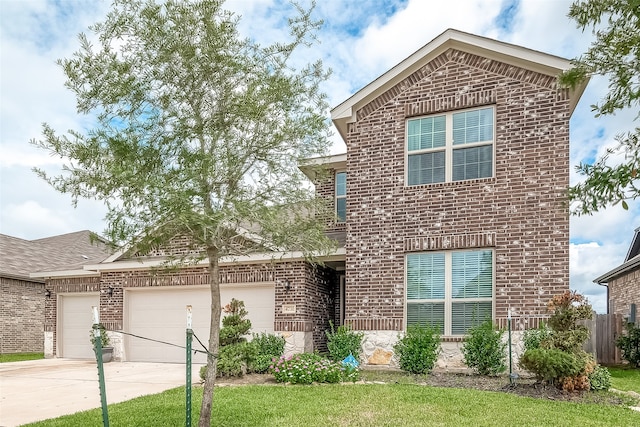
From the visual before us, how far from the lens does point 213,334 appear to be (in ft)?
20.3

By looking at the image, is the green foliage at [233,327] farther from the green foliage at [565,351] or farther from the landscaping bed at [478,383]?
the green foliage at [565,351]

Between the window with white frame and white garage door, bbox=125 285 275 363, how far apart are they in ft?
13.7

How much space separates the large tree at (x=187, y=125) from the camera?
5.70 m

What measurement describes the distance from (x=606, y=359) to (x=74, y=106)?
15361 mm

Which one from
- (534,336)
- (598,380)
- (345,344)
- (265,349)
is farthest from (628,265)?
(265,349)

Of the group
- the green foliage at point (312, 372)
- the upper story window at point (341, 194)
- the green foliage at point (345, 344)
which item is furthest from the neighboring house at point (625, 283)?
the green foliage at point (312, 372)

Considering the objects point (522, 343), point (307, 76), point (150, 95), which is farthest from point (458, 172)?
point (150, 95)

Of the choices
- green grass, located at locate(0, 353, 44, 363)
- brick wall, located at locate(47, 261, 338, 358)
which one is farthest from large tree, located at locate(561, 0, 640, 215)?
green grass, located at locate(0, 353, 44, 363)

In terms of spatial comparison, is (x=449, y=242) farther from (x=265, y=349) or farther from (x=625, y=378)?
(x=625, y=378)

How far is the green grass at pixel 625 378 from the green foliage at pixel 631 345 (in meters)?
0.27

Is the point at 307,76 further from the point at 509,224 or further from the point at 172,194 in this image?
the point at 509,224

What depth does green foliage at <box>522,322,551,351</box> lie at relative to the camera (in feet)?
32.9

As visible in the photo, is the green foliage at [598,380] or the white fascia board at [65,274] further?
the white fascia board at [65,274]

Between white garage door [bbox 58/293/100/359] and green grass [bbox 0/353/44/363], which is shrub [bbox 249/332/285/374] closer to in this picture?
white garage door [bbox 58/293/100/359]
